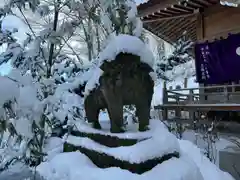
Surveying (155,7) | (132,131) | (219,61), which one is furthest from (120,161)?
(219,61)

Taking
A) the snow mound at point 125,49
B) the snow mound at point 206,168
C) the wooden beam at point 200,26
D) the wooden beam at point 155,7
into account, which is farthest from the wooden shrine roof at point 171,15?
the snow mound at point 125,49

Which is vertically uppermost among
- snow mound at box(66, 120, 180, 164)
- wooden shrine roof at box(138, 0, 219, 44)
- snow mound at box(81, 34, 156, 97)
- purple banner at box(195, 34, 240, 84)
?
wooden shrine roof at box(138, 0, 219, 44)

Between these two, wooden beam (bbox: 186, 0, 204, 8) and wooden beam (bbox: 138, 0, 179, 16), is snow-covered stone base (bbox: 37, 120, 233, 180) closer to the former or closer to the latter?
wooden beam (bbox: 138, 0, 179, 16)

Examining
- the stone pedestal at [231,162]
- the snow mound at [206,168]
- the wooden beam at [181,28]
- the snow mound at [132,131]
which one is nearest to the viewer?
the snow mound at [132,131]

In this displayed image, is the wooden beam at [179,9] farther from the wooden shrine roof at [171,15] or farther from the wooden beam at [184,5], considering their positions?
the wooden beam at [184,5]

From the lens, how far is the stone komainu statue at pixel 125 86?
215cm

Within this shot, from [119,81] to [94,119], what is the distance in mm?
514

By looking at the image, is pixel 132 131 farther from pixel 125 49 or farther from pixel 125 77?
pixel 125 49

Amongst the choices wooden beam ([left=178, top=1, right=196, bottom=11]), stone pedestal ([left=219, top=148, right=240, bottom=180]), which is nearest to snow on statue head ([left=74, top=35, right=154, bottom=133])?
stone pedestal ([left=219, top=148, right=240, bottom=180])

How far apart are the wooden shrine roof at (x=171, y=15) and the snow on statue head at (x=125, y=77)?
4.31m

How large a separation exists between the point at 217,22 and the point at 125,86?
5.61 m

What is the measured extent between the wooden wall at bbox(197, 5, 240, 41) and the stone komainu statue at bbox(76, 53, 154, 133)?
5146mm

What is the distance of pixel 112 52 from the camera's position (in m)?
2.13

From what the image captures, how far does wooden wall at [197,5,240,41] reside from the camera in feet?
21.5
